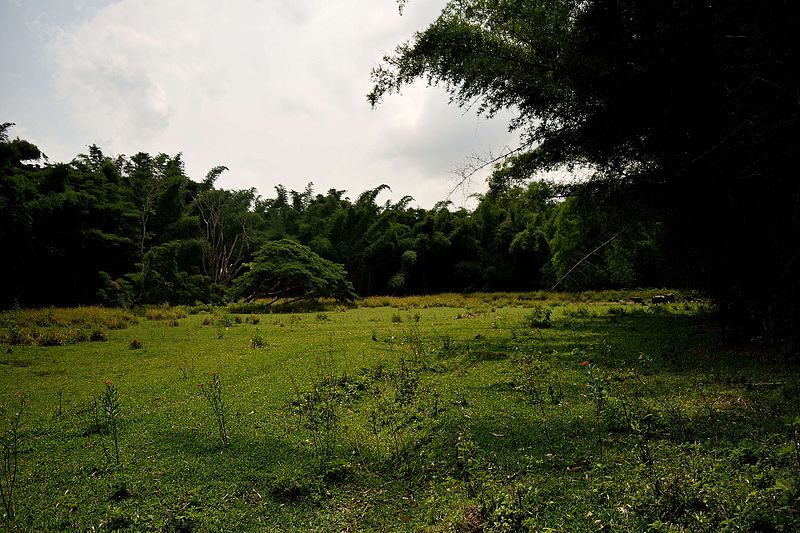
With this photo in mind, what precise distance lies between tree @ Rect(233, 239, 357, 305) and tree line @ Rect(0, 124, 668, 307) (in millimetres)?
1829

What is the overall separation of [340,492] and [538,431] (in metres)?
1.91

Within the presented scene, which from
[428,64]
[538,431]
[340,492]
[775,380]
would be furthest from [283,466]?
[428,64]

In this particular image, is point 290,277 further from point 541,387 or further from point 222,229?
point 222,229

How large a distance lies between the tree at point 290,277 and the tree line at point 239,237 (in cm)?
183

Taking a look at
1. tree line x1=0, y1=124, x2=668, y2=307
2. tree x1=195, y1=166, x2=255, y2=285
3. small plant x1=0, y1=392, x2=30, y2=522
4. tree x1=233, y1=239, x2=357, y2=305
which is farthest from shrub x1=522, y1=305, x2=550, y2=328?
tree x1=195, y1=166, x2=255, y2=285

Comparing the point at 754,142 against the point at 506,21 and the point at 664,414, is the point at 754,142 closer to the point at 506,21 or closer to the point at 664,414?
the point at 664,414

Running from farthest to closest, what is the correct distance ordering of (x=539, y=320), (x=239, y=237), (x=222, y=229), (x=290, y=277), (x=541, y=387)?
(x=239, y=237), (x=222, y=229), (x=290, y=277), (x=539, y=320), (x=541, y=387)

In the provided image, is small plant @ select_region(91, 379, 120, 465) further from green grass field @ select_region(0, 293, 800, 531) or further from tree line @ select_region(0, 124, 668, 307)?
tree line @ select_region(0, 124, 668, 307)

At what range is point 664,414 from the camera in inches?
161

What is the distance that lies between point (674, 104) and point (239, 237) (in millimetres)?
38231

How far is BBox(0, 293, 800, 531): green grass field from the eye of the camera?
2.75m

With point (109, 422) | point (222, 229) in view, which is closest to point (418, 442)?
point (109, 422)

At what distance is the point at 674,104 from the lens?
20.2 feet

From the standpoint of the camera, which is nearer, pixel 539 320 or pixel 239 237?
pixel 539 320
